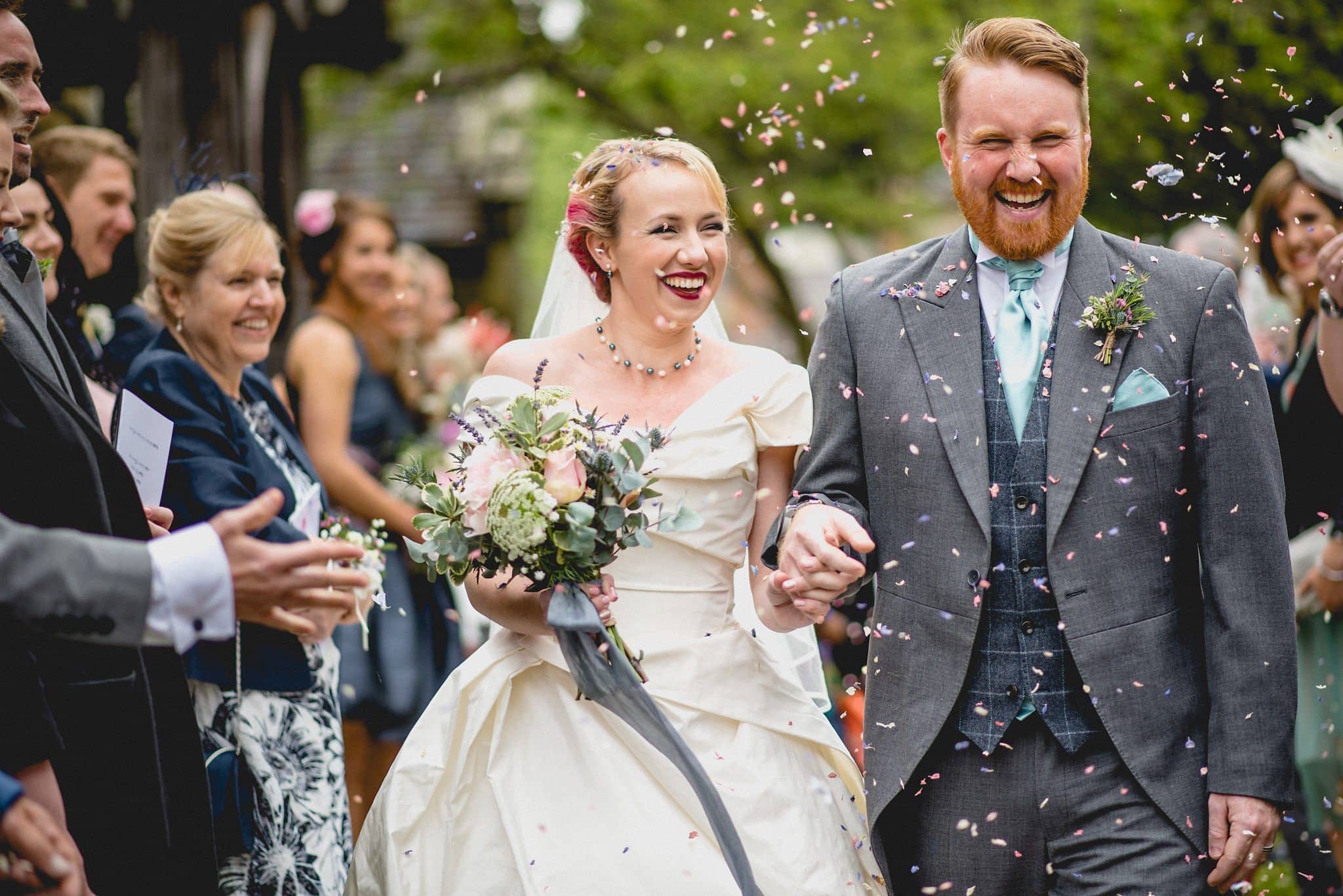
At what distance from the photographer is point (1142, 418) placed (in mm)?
3232

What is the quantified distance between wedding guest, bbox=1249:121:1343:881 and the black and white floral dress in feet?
11.0

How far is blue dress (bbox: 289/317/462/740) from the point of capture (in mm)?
6082

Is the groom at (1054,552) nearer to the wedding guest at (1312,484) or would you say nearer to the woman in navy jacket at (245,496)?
the woman in navy jacket at (245,496)

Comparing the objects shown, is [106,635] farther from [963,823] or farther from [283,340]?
[283,340]

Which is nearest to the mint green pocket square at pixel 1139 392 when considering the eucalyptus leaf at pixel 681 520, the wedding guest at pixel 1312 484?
the eucalyptus leaf at pixel 681 520

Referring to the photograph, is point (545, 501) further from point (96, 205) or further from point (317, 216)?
point (317, 216)

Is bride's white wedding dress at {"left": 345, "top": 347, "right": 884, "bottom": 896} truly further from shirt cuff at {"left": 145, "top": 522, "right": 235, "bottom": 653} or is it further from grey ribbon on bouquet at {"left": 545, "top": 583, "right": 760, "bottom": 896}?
shirt cuff at {"left": 145, "top": 522, "right": 235, "bottom": 653}

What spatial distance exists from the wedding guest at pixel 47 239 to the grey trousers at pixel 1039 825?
279 centimetres

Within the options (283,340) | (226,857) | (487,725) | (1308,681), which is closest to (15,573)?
(487,725)

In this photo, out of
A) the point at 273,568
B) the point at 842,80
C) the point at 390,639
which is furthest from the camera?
the point at 842,80

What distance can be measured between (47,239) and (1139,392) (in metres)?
3.55

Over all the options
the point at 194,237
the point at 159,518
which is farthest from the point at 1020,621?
the point at 194,237

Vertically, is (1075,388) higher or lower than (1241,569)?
higher

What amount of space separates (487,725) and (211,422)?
1.42m
